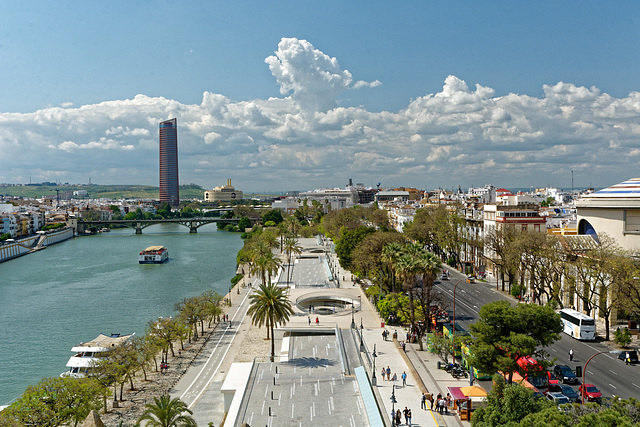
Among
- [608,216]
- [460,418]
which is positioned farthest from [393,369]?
[608,216]

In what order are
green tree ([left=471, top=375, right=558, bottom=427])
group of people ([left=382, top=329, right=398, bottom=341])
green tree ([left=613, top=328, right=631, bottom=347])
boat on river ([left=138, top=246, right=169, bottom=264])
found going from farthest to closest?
boat on river ([left=138, top=246, right=169, bottom=264])
group of people ([left=382, top=329, right=398, bottom=341])
green tree ([left=613, top=328, right=631, bottom=347])
green tree ([left=471, top=375, right=558, bottom=427])

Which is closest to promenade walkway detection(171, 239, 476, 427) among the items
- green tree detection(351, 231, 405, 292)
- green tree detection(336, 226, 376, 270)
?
green tree detection(351, 231, 405, 292)

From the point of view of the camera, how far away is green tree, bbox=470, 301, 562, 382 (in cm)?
2869

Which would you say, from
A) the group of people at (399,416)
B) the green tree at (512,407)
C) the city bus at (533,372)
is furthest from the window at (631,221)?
the green tree at (512,407)

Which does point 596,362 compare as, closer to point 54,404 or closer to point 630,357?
point 630,357

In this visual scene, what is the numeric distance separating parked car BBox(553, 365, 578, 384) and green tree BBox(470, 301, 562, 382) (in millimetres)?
4255

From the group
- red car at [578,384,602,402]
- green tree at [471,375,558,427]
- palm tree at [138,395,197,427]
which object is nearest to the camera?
green tree at [471,375,558,427]

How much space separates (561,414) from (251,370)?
21.9 metres

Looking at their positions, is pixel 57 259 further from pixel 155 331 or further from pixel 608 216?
pixel 608 216

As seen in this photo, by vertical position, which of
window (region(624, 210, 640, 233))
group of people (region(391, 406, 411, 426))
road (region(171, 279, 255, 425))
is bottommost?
road (region(171, 279, 255, 425))

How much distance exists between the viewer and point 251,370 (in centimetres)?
3500

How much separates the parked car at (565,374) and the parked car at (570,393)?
1.68 meters

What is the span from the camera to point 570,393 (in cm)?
2970

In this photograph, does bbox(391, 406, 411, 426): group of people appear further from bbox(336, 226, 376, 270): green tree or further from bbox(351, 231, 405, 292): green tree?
bbox(336, 226, 376, 270): green tree
